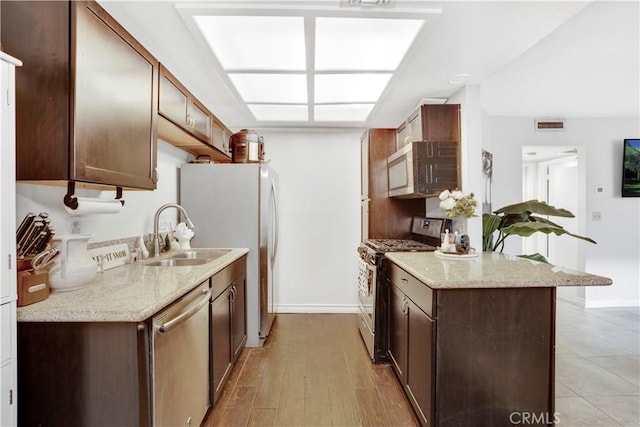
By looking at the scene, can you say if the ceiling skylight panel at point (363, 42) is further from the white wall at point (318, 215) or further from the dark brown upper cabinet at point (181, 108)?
the white wall at point (318, 215)

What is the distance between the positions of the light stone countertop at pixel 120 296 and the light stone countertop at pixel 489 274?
127 centimetres

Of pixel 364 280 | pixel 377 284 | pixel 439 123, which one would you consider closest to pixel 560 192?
pixel 439 123

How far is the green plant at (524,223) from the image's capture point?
2.46 metres

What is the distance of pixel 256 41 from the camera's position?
1.95 metres

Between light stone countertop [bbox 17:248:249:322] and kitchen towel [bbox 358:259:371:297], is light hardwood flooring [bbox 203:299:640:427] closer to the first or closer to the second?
kitchen towel [bbox 358:259:371:297]

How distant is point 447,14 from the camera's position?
65.2 inches

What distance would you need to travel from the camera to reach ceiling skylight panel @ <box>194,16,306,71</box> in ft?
5.74

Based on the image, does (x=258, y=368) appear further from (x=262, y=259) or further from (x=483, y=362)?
(x=483, y=362)

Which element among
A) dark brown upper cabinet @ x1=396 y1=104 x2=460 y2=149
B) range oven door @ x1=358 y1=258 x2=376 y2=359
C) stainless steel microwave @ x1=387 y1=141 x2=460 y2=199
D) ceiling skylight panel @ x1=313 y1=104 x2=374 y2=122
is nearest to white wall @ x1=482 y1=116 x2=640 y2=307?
dark brown upper cabinet @ x1=396 y1=104 x2=460 y2=149

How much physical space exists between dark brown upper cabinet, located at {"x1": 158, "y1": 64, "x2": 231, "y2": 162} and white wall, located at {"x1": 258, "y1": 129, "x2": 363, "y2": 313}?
0.96 m

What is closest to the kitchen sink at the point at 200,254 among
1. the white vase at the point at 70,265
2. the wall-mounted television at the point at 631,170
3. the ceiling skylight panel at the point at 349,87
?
the white vase at the point at 70,265

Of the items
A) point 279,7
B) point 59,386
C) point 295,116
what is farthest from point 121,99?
point 295,116

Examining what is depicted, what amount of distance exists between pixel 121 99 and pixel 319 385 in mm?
2215

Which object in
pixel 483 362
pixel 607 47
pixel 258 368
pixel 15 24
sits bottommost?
pixel 258 368
